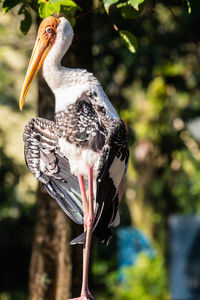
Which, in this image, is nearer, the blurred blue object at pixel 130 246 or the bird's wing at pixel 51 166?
the bird's wing at pixel 51 166

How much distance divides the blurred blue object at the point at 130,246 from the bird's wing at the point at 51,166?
6556mm

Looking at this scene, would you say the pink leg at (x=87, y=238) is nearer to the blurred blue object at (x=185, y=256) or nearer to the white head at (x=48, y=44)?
the white head at (x=48, y=44)

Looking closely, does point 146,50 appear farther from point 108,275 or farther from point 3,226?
point 108,275

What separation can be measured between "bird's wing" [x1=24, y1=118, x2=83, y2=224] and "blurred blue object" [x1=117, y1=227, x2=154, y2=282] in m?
6.56

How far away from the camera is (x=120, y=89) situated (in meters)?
7.38

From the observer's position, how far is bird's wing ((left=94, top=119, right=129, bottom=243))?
1975 millimetres

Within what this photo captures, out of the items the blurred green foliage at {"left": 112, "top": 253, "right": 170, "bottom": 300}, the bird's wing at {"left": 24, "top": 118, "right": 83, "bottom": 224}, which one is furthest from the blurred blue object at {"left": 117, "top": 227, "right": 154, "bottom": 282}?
the bird's wing at {"left": 24, "top": 118, "right": 83, "bottom": 224}

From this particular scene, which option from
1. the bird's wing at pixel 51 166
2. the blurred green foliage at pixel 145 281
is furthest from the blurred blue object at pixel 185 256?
the bird's wing at pixel 51 166

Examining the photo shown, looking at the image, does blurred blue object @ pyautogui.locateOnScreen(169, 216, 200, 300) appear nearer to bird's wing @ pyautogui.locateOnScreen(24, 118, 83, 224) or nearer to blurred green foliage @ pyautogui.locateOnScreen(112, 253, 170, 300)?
blurred green foliage @ pyautogui.locateOnScreen(112, 253, 170, 300)

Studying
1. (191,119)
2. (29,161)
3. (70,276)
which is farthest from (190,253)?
(29,161)

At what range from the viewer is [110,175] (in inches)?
79.6

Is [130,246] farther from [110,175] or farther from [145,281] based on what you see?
[110,175]

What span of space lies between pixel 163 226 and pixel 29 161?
25.6ft

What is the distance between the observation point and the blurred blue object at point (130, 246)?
8.69 m
